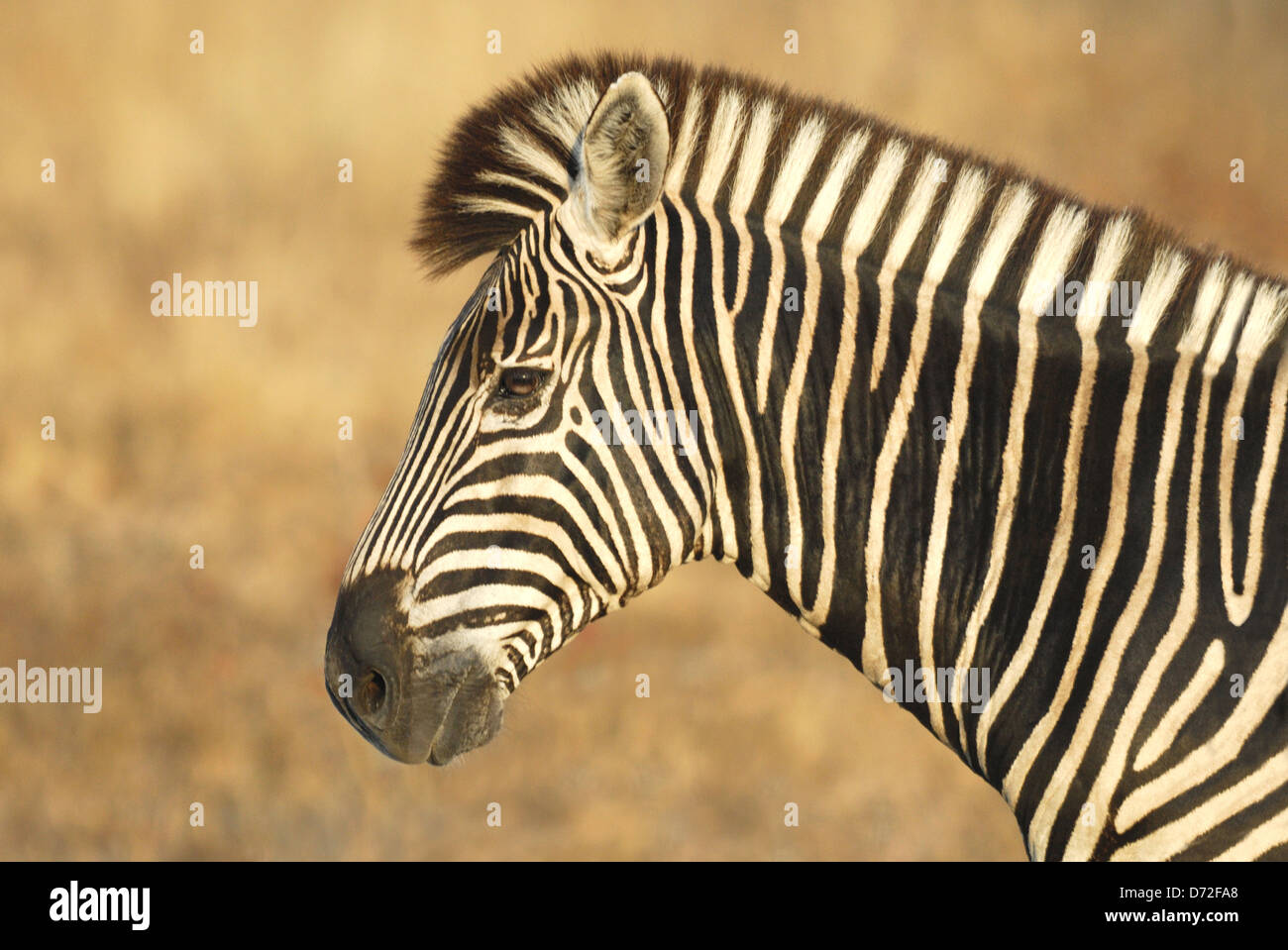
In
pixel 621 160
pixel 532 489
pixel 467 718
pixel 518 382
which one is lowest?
pixel 467 718

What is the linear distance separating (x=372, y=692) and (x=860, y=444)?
4.35ft

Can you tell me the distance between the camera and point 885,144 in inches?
101

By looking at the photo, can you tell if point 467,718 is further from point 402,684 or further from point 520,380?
point 520,380

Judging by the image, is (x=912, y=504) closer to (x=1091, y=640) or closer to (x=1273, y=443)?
(x=1091, y=640)

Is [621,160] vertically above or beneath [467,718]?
above

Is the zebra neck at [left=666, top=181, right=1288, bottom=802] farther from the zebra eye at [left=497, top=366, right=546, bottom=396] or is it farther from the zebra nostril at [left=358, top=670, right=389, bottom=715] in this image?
the zebra nostril at [left=358, top=670, right=389, bottom=715]

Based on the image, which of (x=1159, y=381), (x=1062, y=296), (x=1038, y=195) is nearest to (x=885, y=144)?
(x=1038, y=195)

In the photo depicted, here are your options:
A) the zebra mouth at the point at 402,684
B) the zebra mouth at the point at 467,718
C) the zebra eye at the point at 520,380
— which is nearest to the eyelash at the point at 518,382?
the zebra eye at the point at 520,380

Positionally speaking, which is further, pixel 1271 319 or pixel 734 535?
pixel 734 535

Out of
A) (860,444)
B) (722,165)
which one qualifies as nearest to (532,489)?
(860,444)

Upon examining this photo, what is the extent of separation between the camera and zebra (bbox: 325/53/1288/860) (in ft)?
7.35

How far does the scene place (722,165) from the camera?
2.59 meters

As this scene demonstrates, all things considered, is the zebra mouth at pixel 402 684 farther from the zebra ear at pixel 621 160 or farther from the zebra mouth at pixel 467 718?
the zebra ear at pixel 621 160

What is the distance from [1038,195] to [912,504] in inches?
33.1
